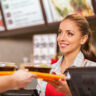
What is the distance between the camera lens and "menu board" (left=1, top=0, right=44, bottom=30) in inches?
121

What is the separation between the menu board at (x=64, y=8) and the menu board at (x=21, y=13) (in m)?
0.16

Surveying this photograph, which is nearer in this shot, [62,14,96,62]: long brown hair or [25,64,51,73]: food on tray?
[62,14,96,62]: long brown hair

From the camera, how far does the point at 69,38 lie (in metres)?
1.27

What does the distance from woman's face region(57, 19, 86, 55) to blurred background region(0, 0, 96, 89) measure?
4.50 feet

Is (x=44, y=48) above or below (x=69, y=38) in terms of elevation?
below

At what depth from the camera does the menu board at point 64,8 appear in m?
2.63

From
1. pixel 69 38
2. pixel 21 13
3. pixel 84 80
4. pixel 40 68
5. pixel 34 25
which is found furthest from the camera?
pixel 21 13

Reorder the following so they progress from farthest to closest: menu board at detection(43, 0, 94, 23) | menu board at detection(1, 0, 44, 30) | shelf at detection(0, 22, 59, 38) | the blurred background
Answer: menu board at detection(1, 0, 44, 30) < shelf at detection(0, 22, 59, 38) < the blurred background < menu board at detection(43, 0, 94, 23)

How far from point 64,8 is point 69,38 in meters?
1.61

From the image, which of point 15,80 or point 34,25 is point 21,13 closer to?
point 34,25

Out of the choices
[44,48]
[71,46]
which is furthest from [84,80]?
[44,48]

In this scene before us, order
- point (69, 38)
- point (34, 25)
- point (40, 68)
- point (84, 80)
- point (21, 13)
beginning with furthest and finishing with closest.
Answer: point (21, 13), point (34, 25), point (40, 68), point (69, 38), point (84, 80)

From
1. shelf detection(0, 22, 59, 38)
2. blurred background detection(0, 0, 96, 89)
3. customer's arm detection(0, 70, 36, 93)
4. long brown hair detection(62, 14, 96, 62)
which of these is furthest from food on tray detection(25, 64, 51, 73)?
customer's arm detection(0, 70, 36, 93)

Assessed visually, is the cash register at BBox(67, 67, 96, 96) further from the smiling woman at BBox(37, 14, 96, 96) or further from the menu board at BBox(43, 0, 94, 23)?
the menu board at BBox(43, 0, 94, 23)
